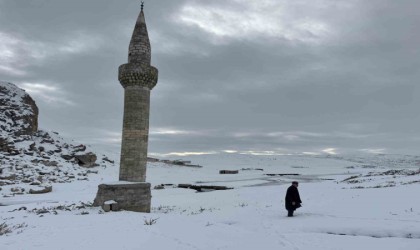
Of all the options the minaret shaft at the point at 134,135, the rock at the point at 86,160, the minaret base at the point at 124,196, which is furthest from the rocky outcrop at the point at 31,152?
the minaret base at the point at 124,196

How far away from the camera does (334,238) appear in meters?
10.4

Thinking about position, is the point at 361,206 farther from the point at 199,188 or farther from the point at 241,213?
the point at 199,188

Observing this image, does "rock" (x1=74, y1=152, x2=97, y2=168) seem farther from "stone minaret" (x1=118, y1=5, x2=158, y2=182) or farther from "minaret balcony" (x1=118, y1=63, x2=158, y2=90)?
"minaret balcony" (x1=118, y1=63, x2=158, y2=90)

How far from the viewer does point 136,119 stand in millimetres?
19547

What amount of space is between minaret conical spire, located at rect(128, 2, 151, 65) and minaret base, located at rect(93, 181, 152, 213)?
23.8ft

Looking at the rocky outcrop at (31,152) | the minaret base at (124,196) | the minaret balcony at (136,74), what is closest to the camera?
the minaret base at (124,196)

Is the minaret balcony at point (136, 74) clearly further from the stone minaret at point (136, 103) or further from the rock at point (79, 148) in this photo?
the rock at point (79, 148)

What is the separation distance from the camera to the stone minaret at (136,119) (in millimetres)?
18486

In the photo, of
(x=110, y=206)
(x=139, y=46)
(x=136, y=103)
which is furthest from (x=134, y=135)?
(x=139, y=46)

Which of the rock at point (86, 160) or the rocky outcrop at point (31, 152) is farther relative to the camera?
the rock at point (86, 160)

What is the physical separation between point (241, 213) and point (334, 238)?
657cm

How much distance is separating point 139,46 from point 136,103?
11.4 ft

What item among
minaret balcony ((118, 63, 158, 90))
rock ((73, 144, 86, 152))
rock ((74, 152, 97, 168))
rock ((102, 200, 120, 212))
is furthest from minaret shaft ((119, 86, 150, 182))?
rock ((73, 144, 86, 152))

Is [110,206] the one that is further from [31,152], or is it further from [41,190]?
[31,152]
